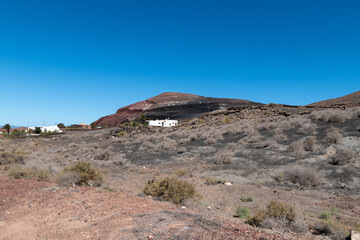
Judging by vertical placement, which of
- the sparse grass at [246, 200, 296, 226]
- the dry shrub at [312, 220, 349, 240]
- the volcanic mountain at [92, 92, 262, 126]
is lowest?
the dry shrub at [312, 220, 349, 240]

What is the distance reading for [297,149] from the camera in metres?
16.2

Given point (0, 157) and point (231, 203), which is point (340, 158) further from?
point (0, 157)

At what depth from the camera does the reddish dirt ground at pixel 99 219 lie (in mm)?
5008

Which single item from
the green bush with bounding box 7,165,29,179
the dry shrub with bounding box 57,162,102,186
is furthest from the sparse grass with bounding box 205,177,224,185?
the green bush with bounding box 7,165,29,179

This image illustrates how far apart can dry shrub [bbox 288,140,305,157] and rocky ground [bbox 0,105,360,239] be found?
2 centimetres

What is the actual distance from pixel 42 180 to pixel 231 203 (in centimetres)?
816

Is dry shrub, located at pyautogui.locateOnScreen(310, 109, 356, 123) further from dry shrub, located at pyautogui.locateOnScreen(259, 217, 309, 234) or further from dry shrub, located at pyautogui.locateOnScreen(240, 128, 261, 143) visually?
dry shrub, located at pyautogui.locateOnScreen(259, 217, 309, 234)

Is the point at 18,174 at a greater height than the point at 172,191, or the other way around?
the point at 18,174

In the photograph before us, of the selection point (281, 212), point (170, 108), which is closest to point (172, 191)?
point (281, 212)

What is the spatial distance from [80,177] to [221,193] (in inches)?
233

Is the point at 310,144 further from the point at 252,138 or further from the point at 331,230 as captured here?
the point at 331,230

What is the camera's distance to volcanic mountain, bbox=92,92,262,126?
99481 mm

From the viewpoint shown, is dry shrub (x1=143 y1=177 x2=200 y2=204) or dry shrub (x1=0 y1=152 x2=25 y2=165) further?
dry shrub (x1=0 y1=152 x2=25 y2=165)

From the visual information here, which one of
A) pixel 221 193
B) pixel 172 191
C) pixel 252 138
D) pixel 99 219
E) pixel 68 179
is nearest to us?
pixel 99 219
